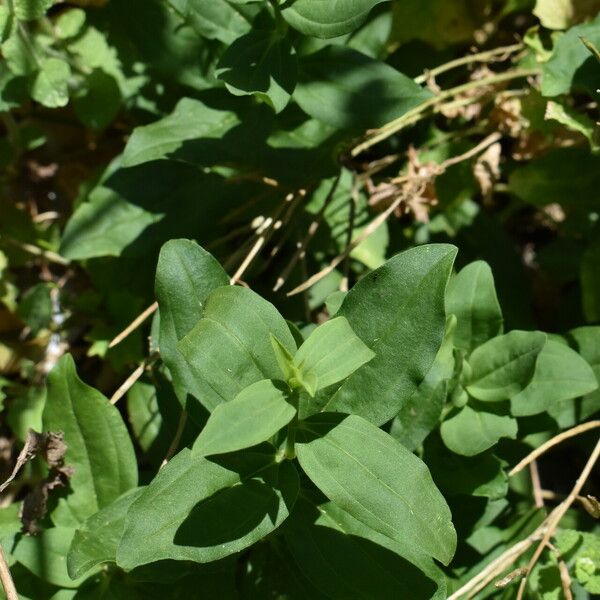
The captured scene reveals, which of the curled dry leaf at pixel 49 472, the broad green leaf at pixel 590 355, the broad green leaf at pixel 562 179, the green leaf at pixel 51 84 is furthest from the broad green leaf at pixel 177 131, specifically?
the broad green leaf at pixel 590 355

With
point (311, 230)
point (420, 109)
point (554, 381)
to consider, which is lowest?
point (554, 381)

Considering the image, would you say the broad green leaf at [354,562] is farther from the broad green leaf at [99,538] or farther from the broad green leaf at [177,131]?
the broad green leaf at [177,131]

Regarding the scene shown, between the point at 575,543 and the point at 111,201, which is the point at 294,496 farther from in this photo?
the point at 111,201

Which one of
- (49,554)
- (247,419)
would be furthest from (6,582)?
(247,419)

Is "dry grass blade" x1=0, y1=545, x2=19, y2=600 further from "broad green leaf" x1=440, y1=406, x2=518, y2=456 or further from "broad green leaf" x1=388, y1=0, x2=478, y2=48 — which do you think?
"broad green leaf" x1=388, y1=0, x2=478, y2=48

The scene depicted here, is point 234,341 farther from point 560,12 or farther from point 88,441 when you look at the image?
point 560,12

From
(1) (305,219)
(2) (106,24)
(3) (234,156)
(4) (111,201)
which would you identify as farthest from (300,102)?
(2) (106,24)
